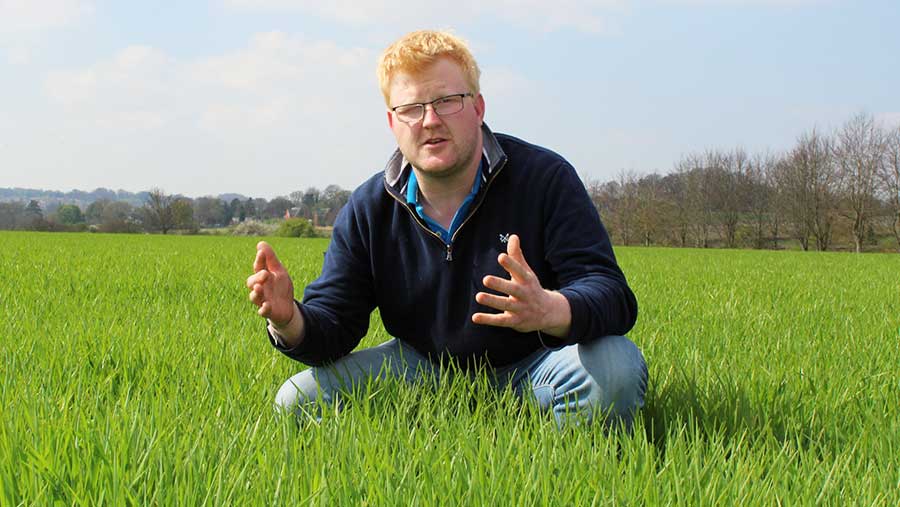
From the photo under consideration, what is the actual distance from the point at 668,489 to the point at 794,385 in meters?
1.47

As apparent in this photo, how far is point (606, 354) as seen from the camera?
217cm

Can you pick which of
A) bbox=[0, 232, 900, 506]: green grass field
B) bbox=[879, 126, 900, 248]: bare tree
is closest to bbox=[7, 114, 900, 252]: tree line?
bbox=[879, 126, 900, 248]: bare tree

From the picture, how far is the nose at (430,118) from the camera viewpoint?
2.28 m

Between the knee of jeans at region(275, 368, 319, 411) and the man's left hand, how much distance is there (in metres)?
0.72

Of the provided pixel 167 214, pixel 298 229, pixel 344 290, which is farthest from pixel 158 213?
pixel 344 290

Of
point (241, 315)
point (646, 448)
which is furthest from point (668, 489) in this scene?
point (241, 315)

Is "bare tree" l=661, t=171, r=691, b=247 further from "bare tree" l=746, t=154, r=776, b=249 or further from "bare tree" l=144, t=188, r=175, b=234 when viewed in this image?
"bare tree" l=144, t=188, r=175, b=234

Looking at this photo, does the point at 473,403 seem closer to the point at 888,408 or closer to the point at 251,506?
the point at 251,506

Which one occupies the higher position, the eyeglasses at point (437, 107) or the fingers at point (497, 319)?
the eyeglasses at point (437, 107)

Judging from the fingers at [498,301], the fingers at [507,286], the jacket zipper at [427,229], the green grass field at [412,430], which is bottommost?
the green grass field at [412,430]

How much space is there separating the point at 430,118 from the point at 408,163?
13.2 inches

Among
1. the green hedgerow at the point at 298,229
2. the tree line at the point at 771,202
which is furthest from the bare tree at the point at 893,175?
the green hedgerow at the point at 298,229

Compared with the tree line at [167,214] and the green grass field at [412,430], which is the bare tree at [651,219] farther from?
the green grass field at [412,430]

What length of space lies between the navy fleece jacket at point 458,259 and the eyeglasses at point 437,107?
24cm
